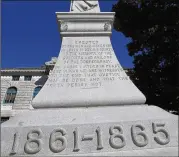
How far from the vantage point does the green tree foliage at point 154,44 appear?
35.9 ft

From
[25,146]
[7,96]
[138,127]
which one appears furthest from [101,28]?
[7,96]

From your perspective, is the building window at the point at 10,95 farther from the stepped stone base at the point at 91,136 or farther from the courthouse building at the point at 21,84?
the stepped stone base at the point at 91,136

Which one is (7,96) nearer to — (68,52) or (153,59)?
(153,59)

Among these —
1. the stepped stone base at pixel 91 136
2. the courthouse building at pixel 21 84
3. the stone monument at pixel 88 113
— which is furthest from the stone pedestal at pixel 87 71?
the courthouse building at pixel 21 84

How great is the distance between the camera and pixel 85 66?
13.6 feet

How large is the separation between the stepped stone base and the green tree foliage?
24.7 feet

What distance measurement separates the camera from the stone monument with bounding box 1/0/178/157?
297 centimetres

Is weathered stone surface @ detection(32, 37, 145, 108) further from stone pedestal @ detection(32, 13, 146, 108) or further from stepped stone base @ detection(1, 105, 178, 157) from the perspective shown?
stepped stone base @ detection(1, 105, 178, 157)

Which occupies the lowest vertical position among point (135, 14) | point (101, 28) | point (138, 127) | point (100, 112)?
point (138, 127)

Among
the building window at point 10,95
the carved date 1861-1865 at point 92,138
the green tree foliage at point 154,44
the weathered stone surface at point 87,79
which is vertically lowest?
the carved date 1861-1865 at point 92,138

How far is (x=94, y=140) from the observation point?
9.89 feet

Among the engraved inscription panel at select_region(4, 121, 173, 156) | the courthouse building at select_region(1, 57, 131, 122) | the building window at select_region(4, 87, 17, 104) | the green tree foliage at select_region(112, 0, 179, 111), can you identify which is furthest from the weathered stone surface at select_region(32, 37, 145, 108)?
the building window at select_region(4, 87, 17, 104)

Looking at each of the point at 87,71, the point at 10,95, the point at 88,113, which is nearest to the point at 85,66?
the point at 87,71

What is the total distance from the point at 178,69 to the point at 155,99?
195 cm
